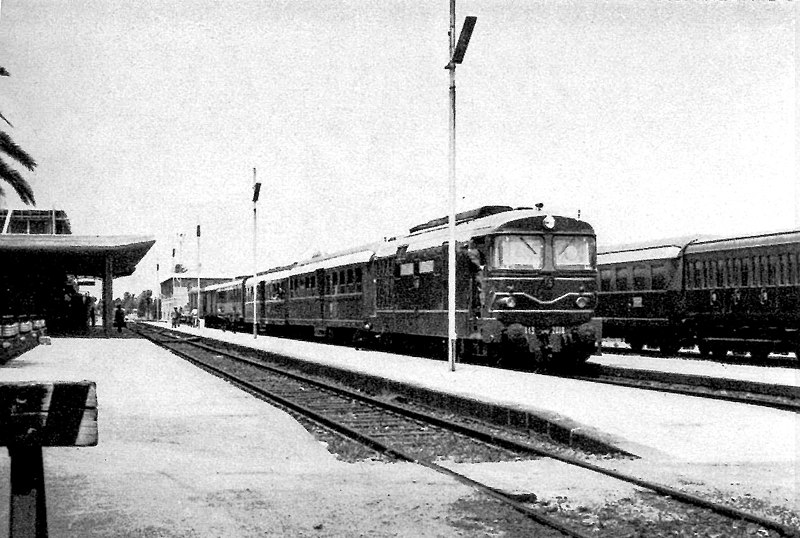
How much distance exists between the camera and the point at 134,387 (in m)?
17.1

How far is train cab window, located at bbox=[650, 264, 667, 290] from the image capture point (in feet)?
88.3

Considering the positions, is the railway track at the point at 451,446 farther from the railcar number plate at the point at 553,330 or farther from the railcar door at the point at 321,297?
the railcar door at the point at 321,297

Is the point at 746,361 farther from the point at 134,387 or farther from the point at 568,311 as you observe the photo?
the point at 134,387

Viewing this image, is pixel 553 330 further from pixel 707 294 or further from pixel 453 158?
pixel 707 294

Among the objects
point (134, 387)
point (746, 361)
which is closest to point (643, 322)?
point (746, 361)

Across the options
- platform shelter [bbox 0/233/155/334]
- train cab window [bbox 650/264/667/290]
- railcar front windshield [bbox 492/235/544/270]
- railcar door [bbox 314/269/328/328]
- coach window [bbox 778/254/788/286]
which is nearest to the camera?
railcar front windshield [bbox 492/235/544/270]

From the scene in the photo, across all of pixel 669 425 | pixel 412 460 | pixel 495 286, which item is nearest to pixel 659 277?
pixel 495 286

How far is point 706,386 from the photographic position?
1706 cm

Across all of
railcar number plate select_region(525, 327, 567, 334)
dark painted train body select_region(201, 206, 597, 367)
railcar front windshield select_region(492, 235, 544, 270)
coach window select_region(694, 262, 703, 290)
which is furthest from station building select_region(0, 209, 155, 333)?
coach window select_region(694, 262, 703, 290)

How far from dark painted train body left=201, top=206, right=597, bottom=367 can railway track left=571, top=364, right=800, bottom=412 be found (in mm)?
1290

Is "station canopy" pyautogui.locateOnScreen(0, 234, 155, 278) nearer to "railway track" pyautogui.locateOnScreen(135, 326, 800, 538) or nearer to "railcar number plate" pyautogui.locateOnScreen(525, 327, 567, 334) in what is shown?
"railway track" pyautogui.locateOnScreen(135, 326, 800, 538)

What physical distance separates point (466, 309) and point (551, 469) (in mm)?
12305

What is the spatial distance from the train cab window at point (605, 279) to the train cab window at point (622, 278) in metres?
0.46

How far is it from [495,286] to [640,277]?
937 centimetres
